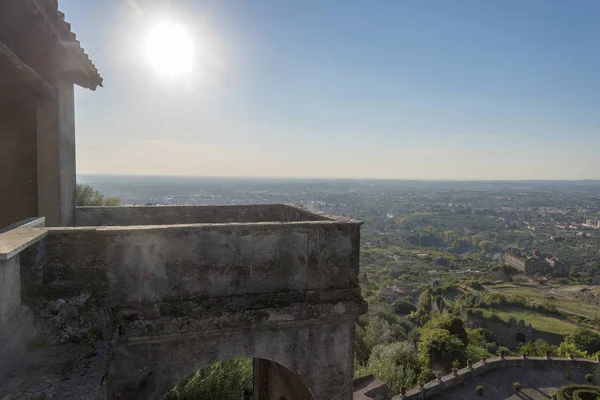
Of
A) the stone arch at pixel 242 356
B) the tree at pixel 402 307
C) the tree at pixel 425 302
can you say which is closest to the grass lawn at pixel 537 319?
the tree at pixel 425 302

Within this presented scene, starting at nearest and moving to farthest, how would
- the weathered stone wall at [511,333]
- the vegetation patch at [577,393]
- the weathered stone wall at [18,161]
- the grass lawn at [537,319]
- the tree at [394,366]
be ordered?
the weathered stone wall at [18,161] < the vegetation patch at [577,393] < the tree at [394,366] < the weathered stone wall at [511,333] < the grass lawn at [537,319]

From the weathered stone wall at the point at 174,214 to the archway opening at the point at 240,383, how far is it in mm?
2926

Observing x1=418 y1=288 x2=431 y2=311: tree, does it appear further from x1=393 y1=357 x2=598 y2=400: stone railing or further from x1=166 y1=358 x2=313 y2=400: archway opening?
x1=166 y1=358 x2=313 y2=400: archway opening

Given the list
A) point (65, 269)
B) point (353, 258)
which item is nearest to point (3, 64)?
point (65, 269)

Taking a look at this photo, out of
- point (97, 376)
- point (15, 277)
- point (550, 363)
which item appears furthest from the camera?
point (550, 363)

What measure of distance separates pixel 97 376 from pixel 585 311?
86.4 metres

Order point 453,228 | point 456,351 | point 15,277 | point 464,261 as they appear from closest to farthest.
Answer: point 15,277 < point 456,351 < point 464,261 < point 453,228

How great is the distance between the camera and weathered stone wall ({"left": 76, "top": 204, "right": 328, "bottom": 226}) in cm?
736

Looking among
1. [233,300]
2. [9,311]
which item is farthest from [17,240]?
[233,300]

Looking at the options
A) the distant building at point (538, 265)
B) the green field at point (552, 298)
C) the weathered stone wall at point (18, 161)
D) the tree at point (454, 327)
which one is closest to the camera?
the weathered stone wall at point (18, 161)

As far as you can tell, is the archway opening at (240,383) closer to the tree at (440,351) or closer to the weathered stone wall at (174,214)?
the weathered stone wall at (174,214)

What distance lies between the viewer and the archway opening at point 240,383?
6883 mm

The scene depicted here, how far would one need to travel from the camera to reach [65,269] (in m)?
4.21

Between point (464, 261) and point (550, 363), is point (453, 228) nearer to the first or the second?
point (464, 261)
